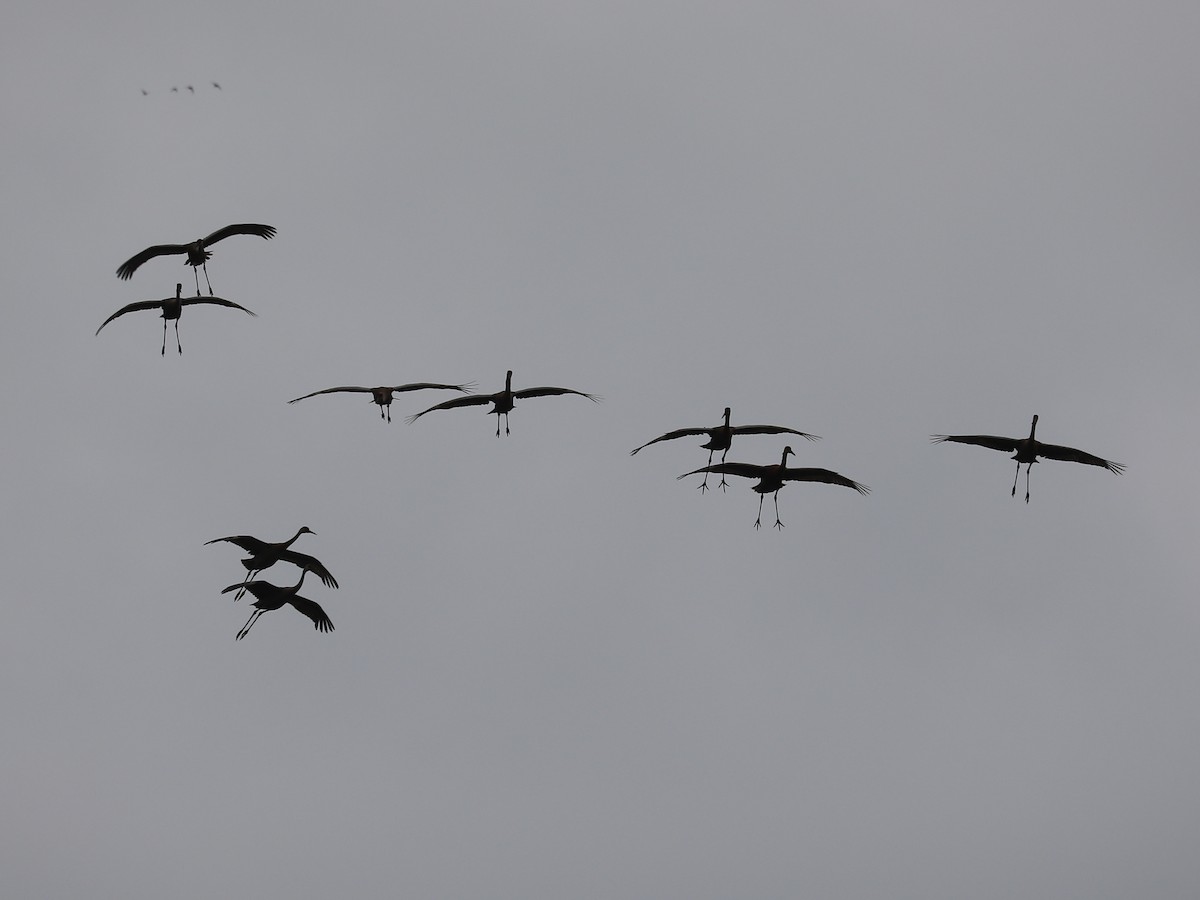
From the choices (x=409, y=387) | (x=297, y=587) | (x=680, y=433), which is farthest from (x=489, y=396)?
(x=297, y=587)

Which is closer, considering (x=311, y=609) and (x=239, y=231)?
(x=311, y=609)

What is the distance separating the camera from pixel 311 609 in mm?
40219

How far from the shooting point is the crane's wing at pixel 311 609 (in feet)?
130

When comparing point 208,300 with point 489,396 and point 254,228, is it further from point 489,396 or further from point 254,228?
point 489,396

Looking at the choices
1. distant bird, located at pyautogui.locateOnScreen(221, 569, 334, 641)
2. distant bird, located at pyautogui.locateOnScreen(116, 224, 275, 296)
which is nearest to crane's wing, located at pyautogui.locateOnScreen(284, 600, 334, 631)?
distant bird, located at pyautogui.locateOnScreen(221, 569, 334, 641)

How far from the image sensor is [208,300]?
43375 mm

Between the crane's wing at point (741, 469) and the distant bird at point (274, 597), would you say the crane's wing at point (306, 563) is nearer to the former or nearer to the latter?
the distant bird at point (274, 597)

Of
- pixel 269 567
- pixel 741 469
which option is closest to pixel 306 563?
pixel 269 567

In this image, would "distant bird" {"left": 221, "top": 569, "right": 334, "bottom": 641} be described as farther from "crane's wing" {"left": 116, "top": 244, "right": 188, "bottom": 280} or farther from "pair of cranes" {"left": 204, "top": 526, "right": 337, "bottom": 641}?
"crane's wing" {"left": 116, "top": 244, "right": 188, "bottom": 280}

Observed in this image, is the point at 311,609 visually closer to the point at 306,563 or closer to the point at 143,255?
the point at 306,563

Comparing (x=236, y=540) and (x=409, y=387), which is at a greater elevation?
(x=409, y=387)

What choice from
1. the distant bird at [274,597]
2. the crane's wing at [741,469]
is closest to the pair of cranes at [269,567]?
the distant bird at [274,597]

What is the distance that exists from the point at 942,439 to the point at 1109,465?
489 cm

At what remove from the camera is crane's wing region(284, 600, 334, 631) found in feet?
130
